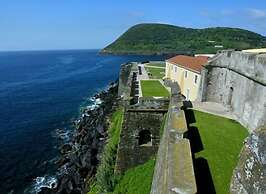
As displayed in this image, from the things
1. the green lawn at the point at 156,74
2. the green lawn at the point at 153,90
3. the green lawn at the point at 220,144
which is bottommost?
the green lawn at the point at 156,74

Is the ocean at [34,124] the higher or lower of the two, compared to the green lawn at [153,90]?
lower

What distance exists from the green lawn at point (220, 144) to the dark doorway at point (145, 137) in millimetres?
3267

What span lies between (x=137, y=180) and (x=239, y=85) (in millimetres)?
8055

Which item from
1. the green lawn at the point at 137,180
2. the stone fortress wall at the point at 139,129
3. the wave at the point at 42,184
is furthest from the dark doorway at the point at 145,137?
the wave at the point at 42,184

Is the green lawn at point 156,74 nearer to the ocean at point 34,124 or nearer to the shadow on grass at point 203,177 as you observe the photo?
the ocean at point 34,124

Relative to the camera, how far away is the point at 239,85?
19.3 metres

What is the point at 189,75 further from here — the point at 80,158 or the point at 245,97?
the point at 80,158

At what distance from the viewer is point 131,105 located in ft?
66.9

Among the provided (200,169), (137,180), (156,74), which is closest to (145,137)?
(137,180)

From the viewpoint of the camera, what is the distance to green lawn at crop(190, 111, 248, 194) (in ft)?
38.6

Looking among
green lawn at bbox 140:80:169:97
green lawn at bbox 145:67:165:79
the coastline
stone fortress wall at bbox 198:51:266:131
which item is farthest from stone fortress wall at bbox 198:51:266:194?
green lawn at bbox 145:67:165:79

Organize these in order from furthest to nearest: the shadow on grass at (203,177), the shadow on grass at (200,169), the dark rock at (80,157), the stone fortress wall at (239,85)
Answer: the dark rock at (80,157), the stone fortress wall at (239,85), the shadow on grass at (200,169), the shadow on grass at (203,177)

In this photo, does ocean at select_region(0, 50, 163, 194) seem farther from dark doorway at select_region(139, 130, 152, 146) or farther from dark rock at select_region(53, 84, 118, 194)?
dark doorway at select_region(139, 130, 152, 146)

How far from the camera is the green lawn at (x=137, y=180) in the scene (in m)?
17.8
